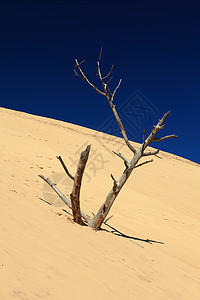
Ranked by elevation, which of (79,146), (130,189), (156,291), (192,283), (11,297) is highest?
(79,146)

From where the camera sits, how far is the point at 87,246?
393cm

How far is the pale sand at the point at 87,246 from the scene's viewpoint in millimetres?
2732

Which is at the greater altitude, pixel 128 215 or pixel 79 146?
pixel 79 146

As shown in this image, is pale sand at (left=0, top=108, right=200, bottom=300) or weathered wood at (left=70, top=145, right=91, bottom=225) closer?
pale sand at (left=0, top=108, right=200, bottom=300)

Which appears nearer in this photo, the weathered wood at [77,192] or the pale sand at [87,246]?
the pale sand at [87,246]

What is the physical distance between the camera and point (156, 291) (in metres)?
3.36

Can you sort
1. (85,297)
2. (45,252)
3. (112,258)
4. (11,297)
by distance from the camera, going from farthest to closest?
(112,258), (45,252), (85,297), (11,297)

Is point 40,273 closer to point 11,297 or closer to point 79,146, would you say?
point 11,297

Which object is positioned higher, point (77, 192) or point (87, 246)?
point (77, 192)

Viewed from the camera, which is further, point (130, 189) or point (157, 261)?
point (130, 189)

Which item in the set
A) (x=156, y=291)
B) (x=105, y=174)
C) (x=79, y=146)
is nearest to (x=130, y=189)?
(x=105, y=174)

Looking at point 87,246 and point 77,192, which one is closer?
point 87,246

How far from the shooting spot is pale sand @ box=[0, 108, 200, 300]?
2.73m

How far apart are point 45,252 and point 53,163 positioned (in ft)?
24.1
